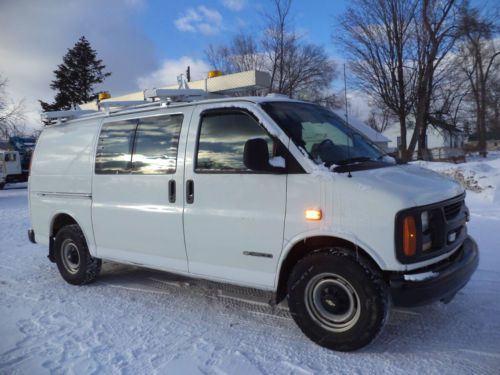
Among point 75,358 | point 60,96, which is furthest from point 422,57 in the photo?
point 60,96

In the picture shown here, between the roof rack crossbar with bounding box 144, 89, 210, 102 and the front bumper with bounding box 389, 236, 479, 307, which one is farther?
the roof rack crossbar with bounding box 144, 89, 210, 102

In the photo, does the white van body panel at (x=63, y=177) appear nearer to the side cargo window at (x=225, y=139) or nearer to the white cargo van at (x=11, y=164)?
the side cargo window at (x=225, y=139)

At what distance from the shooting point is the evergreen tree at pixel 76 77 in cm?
4084

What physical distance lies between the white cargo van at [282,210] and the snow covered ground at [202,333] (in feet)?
1.24

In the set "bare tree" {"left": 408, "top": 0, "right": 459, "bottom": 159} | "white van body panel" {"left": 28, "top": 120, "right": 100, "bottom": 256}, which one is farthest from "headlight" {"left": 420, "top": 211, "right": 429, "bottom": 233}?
"bare tree" {"left": 408, "top": 0, "right": 459, "bottom": 159}

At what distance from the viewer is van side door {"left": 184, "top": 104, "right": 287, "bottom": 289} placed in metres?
3.73

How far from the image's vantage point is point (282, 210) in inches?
143

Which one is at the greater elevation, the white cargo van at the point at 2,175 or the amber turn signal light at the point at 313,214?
the amber turn signal light at the point at 313,214

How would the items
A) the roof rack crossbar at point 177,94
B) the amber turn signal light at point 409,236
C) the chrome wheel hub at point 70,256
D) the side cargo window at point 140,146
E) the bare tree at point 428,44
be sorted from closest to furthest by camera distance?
1. the amber turn signal light at point 409,236
2. the side cargo window at point 140,146
3. the roof rack crossbar at point 177,94
4. the chrome wheel hub at point 70,256
5. the bare tree at point 428,44

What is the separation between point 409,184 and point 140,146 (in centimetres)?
289

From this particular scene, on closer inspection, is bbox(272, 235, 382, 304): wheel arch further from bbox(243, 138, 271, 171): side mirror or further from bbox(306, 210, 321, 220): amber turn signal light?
bbox(243, 138, 271, 171): side mirror

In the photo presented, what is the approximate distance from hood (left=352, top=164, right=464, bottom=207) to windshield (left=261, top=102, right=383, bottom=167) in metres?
0.33

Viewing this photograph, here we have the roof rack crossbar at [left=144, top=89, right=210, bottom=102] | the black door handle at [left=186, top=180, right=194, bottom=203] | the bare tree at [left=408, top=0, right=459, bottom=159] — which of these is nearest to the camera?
the black door handle at [left=186, top=180, right=194, bottom=203]

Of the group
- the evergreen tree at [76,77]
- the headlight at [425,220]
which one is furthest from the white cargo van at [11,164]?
the headlight at [425,220]
